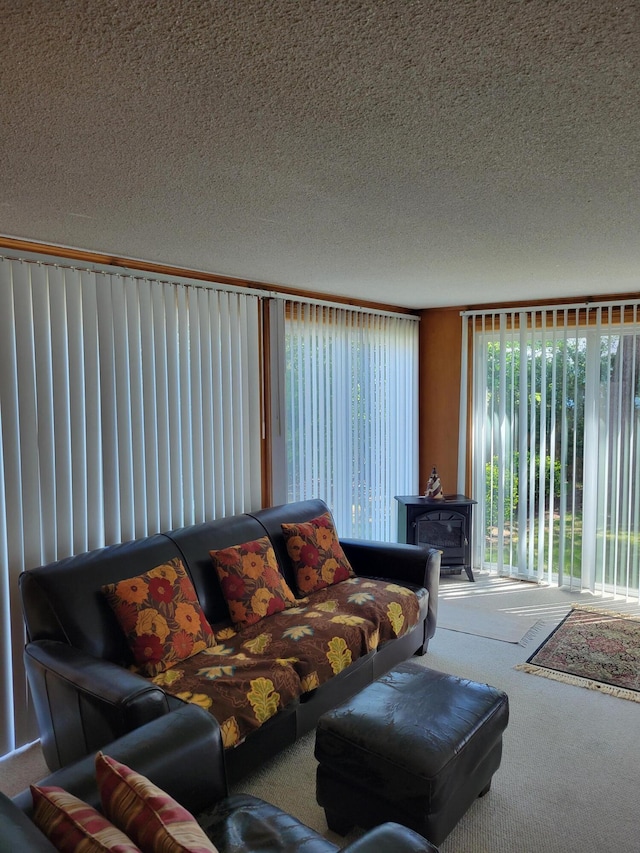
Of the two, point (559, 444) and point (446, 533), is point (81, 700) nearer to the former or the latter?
point (446, 533)

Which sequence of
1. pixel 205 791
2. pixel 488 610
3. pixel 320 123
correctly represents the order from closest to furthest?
pixel 320 123, pixel 205 791, pixel 488 610

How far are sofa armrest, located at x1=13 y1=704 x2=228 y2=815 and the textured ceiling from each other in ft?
5.79

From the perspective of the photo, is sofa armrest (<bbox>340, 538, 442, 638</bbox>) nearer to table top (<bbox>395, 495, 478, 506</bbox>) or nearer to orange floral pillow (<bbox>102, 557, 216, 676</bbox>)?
table top (<bbox>395, 495, 478, 506</bbox>)

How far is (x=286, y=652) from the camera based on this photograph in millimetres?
2922

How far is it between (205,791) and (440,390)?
4.56 m

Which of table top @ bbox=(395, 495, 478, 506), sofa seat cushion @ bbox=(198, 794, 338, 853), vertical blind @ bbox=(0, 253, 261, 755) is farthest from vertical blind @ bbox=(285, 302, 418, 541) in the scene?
sofa seat cushion @ bbox=(198, 794, 338, 853)

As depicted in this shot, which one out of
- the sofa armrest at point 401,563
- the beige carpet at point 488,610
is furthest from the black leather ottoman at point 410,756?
the beige carpet at point 488,610

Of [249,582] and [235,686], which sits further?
[249,582]

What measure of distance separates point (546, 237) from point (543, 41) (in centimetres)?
188

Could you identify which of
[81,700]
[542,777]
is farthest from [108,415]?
[542,777]

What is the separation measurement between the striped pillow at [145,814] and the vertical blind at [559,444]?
447cm

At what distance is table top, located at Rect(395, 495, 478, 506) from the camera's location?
5.29 metres

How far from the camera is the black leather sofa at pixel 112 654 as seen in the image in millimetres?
2273

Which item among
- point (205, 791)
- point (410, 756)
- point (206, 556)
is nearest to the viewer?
point (205, 791)
